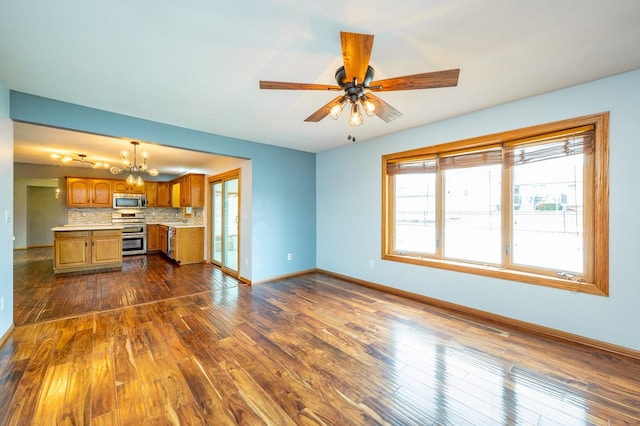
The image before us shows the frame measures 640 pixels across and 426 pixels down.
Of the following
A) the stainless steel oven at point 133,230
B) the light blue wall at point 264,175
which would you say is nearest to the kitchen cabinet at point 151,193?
the stainless steel oven at point 133,230

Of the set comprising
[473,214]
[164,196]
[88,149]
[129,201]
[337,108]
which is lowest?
[473,214]

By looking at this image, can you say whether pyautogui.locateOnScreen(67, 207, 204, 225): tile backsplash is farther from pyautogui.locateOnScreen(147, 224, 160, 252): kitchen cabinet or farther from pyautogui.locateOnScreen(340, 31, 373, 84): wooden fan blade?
pyautogui.locateOnScreen(340, 31, 373, 84): wooden fan blade

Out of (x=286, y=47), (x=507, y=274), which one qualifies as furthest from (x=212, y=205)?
(x=507, y=274)

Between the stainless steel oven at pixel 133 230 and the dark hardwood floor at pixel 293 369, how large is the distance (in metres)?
4.11

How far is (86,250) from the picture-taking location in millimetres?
5391

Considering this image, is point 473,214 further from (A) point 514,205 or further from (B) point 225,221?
(B) point 225,221

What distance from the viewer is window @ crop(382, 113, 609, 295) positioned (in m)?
2.48

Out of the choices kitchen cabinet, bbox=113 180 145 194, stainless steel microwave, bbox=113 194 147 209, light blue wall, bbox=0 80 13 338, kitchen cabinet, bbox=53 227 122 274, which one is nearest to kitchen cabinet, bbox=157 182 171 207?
stainless steel microwave, bbox=113 194 147 209

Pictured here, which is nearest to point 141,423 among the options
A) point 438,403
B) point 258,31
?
point 438,403

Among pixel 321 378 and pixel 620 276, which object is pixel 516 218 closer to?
pixel 620 276

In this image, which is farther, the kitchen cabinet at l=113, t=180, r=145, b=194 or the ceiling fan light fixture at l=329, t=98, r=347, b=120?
the kitchen cabinet at l=113, t=180, r=145, b=194

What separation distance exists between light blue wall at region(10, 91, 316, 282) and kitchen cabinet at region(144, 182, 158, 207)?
210 inches

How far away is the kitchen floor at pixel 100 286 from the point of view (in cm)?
333

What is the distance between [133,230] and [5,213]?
18.5 ft
